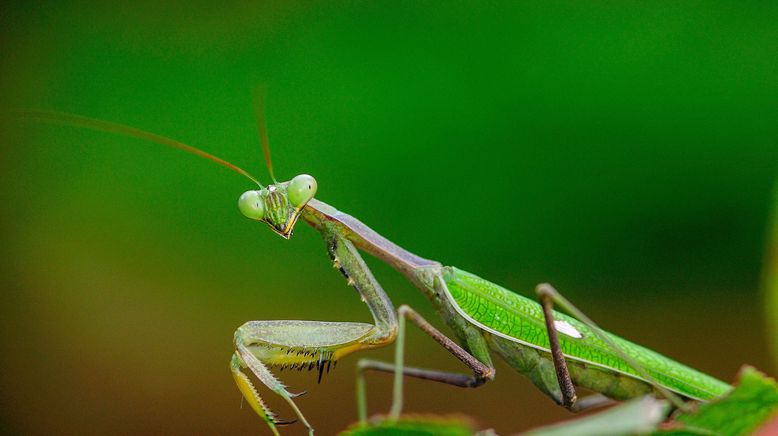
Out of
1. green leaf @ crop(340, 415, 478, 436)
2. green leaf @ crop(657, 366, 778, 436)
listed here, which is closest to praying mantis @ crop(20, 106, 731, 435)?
green leaf @ crop(657, 366, 778, 436)

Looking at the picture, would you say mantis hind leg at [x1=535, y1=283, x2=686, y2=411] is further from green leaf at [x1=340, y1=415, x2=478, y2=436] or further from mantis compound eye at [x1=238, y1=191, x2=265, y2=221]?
green leaf at [x1=340, y1=415, x2=478, y2=436]

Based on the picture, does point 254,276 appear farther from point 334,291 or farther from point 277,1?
point 277,1

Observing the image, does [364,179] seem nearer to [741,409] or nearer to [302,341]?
[302,341]

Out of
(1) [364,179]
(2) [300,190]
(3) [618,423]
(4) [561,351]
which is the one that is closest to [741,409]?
(3) [618,423]

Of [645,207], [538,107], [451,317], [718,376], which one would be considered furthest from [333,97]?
[718,376]

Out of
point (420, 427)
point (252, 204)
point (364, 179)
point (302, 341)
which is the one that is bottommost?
point (420, 427)

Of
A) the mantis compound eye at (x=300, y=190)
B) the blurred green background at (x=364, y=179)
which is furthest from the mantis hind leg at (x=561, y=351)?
the blurred green background at (x=364, y=179)
